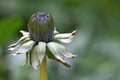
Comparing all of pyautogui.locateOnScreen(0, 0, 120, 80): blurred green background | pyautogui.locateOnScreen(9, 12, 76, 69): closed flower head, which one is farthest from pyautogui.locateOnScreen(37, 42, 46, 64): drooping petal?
pyautogui.locateOnScreen(0, 0, 120, 80): blurred green background

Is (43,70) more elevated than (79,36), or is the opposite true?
(43,70)

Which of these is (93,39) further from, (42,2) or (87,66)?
(42,2)

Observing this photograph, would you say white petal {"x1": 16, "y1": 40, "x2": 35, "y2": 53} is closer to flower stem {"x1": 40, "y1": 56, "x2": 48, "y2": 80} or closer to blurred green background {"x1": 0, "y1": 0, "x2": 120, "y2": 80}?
flower stem {"x1": 40, "y1": 56, "x2": 48, "y2": 80}

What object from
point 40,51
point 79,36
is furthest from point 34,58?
point 79,36

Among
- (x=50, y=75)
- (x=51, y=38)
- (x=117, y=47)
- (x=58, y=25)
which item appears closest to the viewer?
(x=51, y=38)

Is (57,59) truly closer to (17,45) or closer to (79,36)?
(17,45)

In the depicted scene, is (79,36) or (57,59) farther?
(79,36)

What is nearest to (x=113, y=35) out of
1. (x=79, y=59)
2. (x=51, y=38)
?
(x=79, y=59)
